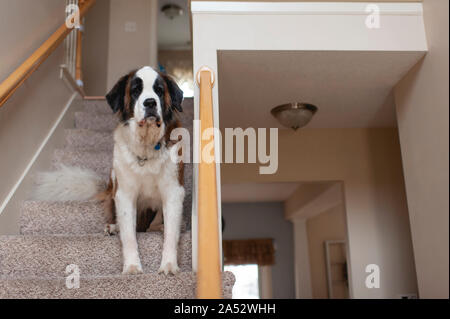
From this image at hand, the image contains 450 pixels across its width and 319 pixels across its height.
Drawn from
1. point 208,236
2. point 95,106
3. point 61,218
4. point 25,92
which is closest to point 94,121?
point 95,106

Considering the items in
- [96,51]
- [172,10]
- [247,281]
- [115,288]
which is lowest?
[115,288]

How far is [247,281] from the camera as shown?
7715 mm

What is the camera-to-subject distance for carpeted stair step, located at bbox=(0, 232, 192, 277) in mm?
1863

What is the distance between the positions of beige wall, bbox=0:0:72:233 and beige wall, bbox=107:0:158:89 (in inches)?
Answer: 55.8

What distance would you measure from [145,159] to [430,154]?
51.0 inches

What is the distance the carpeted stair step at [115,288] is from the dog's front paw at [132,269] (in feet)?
0.35

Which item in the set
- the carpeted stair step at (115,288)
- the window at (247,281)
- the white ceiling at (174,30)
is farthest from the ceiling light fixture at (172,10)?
the carpeted stair step at (115,288)

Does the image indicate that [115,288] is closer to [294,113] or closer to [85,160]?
[85,160]

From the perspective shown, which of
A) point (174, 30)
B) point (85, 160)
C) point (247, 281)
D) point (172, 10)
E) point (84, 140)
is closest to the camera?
point (85, 160)

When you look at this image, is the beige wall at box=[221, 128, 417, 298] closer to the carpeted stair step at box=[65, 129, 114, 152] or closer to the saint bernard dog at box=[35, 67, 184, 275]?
the carpeted stair step at box=[65, 129, 114, 152]

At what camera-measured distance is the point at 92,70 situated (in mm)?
4297

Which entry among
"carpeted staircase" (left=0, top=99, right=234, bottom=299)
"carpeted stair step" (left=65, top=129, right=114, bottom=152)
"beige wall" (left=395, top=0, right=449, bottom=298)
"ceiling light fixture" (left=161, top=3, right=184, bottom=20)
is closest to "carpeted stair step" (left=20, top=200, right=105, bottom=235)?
"carpeted staircase" (left=0, top=99, right=234, bottom=299)

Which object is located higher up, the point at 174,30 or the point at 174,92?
the point at 174,30
